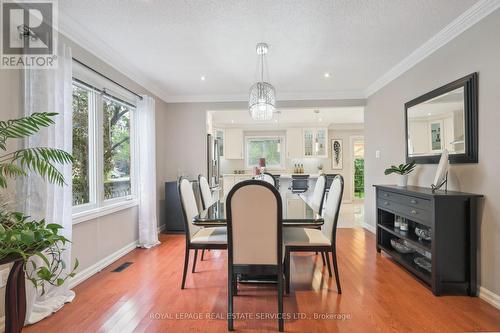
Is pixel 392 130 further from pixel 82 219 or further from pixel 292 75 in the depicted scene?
pixel 82 219

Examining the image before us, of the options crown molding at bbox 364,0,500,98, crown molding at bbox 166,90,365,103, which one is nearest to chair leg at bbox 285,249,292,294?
crown molding at bbox 364,0,500,98

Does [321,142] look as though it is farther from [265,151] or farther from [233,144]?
[233,144]

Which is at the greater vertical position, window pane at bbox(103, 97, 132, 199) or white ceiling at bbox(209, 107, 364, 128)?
white ceiling at bbox(209, 107, 364, 128)

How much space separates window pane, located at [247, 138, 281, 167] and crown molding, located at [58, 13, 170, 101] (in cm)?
447

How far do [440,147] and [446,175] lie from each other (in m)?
0.47

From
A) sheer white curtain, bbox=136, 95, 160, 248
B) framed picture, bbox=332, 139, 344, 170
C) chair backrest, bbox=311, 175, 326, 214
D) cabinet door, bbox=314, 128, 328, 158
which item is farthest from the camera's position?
framed picture, bbox=332, 139, 344, 170

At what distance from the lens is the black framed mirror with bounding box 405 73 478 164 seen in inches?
94.3

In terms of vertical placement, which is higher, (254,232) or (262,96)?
(262,96)

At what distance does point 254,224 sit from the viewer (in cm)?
186

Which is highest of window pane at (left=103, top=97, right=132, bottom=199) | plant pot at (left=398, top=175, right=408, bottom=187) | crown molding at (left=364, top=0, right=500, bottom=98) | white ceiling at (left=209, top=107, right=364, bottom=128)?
crown molding at (left=364, top=0, right=500, bottom=98)

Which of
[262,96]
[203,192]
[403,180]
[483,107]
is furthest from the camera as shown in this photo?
[203,192]

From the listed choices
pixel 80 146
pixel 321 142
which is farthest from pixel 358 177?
pixel 80 146

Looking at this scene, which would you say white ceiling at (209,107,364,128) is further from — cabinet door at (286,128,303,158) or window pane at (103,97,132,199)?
window pane at (103,97,132,199)

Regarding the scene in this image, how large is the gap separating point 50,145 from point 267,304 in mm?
2196
